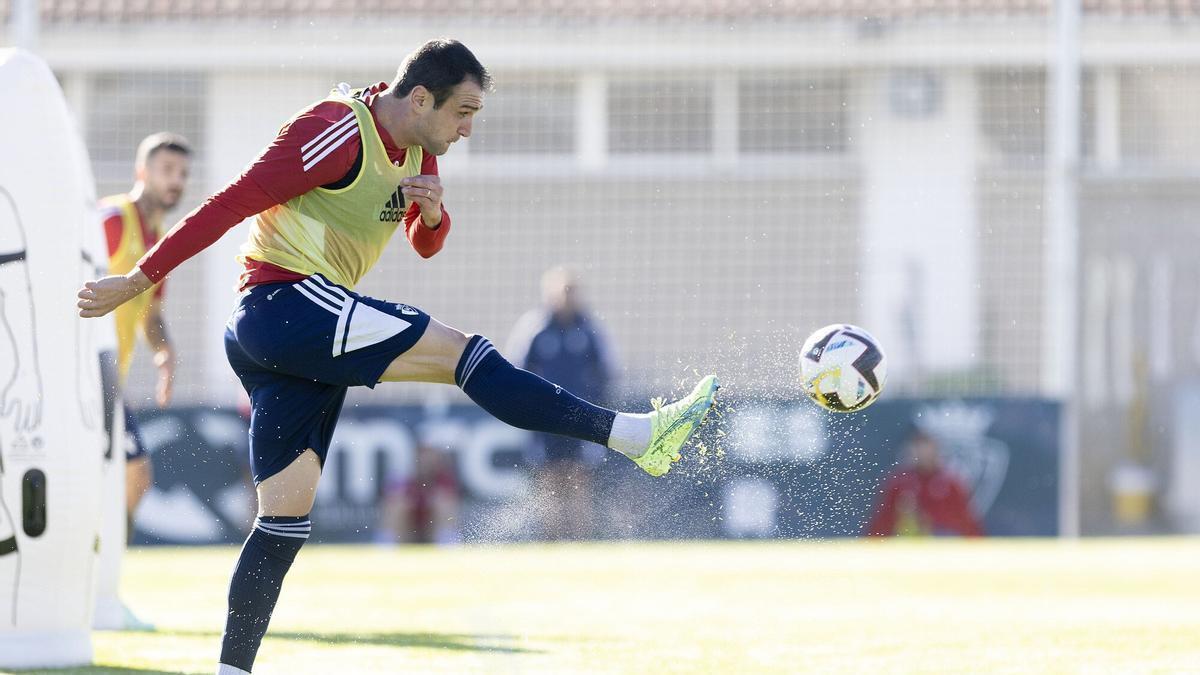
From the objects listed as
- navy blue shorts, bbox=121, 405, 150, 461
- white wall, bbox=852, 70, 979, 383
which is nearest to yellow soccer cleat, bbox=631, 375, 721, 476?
navy blue shorts, bbox=121, 405, 150, 461

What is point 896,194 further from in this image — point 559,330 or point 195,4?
point 195,4

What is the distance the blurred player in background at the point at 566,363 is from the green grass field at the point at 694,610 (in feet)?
2.20

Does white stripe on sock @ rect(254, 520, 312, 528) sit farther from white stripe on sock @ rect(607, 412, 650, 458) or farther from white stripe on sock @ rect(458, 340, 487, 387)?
white stripe on sock @ rect(607, 412, 650, 458)

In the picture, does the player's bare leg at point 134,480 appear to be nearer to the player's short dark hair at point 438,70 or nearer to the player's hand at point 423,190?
the player's hand at point 423,190

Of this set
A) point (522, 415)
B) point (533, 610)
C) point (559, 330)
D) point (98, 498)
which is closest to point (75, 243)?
point (98, 498)

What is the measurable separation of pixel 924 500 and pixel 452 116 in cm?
920

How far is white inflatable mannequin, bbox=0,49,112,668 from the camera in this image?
609 centimetres

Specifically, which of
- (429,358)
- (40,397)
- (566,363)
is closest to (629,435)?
(429,358)

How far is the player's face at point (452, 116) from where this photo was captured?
207 inches

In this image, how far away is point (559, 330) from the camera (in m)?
13.2

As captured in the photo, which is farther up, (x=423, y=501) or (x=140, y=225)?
(x=140, y=225)

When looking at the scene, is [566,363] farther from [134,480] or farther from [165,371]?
[134,480]

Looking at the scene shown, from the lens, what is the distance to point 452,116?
529cm

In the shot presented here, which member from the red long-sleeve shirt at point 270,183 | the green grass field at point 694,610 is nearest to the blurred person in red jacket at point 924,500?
the green grass field at point 694,610
